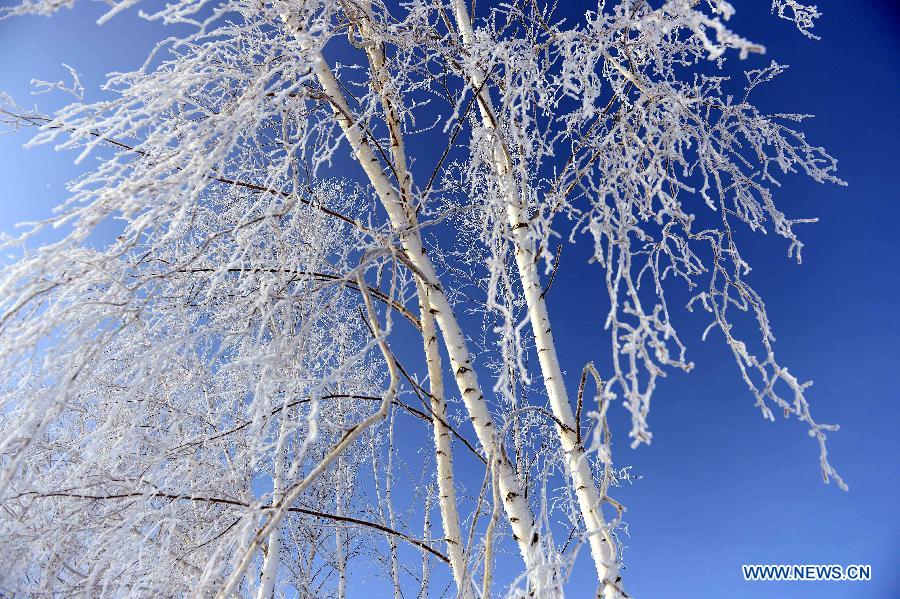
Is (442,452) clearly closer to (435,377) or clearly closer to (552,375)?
(435,377)

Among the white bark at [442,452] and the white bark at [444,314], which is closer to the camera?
the white bark at [444,314]

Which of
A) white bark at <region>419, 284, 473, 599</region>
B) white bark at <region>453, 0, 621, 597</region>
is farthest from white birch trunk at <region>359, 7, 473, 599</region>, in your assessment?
white bark at <region>453, 0, 621, 597</region>

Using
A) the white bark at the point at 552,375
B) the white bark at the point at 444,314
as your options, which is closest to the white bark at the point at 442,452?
the white bark at the point at 444,314

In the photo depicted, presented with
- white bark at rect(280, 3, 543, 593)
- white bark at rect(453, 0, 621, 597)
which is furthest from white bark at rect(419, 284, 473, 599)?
white bark at rect(453, 0, 621, 597)

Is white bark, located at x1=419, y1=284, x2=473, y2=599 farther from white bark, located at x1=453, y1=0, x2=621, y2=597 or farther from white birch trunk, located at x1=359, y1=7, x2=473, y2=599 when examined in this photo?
white bark, located at x1=453, y1=0, x2=621, y2=597

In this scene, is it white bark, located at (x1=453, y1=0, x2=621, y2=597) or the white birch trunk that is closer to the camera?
white bark, located at (x1=453, y1=0, x2=621, y2=597)

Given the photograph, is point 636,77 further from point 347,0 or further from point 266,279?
point 266,279

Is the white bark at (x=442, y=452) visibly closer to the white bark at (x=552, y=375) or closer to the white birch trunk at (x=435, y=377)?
the white birch trunk at (x=435, y=377)

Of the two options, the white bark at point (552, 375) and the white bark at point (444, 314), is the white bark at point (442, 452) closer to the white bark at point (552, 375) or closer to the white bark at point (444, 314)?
the white bark at point (444, 314)

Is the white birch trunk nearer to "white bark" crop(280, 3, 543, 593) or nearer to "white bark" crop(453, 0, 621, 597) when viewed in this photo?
"white bark" crop(280, 3, 543, 593)

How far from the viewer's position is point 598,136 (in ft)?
7.39

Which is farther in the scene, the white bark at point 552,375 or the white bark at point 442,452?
the white bark at point 442,452

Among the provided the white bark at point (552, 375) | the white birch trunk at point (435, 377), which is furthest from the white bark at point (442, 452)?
the white bark at point (552, 375)

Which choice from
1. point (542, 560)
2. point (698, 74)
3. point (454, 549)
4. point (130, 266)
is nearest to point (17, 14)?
point (130, 266)
